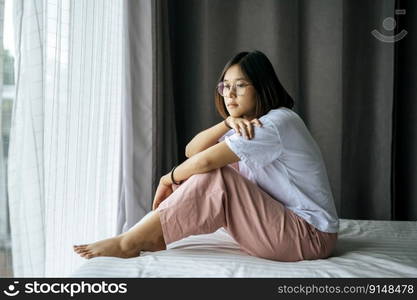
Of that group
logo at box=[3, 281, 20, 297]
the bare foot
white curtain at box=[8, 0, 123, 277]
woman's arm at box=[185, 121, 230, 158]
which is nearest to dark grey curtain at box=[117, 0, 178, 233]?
white curtain at box=[8, 0, 123, 277]

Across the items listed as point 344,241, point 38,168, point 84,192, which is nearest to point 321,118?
point 344,241

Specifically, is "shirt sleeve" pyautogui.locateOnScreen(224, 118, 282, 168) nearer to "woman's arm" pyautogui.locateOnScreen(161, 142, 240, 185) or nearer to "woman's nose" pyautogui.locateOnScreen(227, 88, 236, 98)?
"woman's arm" pyautogui.locateOnScreen(161, 142, 240, 185)

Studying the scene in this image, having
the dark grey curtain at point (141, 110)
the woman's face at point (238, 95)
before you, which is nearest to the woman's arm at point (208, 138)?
the woman's face at point (238, 95)

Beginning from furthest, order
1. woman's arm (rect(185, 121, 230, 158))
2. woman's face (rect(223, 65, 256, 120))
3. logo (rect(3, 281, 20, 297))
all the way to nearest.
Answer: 1. woman's arm (rect(185, 121, 230, 158))
2. woman's face (rect(223, 65, 256, 120))
3. logo (rect(3, 281, 20, 297))

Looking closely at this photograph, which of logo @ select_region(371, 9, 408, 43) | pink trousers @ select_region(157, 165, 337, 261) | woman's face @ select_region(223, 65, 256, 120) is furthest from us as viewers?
logo @ select_region(371, 9, 408, 43)

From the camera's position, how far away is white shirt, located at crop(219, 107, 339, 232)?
156 cm

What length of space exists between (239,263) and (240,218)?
0.15 metres

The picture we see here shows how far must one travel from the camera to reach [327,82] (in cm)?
295

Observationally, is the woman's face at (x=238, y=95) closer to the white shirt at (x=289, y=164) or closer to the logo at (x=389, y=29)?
the white shirt at (x=289, y=164)

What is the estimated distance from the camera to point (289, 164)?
1607 millimetres

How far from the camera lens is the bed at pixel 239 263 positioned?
1.40m

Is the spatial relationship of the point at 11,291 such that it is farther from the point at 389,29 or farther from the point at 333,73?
the point at 389,29

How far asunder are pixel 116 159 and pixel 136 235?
1026 millimetres

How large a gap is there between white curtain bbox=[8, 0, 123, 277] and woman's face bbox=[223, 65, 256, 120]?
0.61 metres
